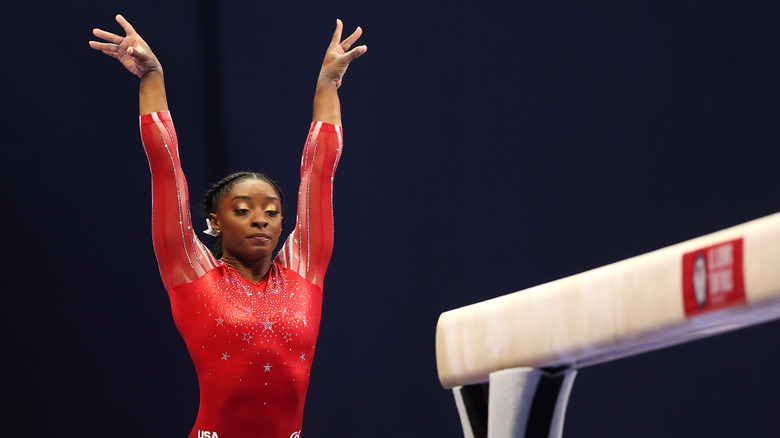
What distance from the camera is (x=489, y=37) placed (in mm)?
3580

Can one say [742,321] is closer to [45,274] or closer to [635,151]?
[635,151]

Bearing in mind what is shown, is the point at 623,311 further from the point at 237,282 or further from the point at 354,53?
the point at 354,53

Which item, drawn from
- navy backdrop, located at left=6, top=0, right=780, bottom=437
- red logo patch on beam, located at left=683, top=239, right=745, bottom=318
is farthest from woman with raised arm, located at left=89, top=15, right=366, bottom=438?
red logo patch on beam, located at left=683, top=239, right=745, bottom=318

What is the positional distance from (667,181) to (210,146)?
97.7 inches

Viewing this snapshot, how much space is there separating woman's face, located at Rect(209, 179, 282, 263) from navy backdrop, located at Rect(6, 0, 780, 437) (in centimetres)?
119

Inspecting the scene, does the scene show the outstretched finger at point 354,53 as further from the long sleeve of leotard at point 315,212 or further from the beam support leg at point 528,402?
the beam support leg at point 528,402

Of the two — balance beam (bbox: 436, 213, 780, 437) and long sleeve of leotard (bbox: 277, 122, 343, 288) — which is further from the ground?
long sleeve of leotard (bbox: 277, 122, 343, 288)

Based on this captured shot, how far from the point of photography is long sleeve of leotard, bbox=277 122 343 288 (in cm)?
271

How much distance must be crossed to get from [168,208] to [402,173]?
61.9 inches

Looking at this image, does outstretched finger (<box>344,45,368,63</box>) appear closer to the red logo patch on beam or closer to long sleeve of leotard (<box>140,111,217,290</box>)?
long sleeve of leotard (<box>140,111,217,290</box>)

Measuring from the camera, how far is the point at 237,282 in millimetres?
2545

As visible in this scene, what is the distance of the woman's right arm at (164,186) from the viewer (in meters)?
2.47

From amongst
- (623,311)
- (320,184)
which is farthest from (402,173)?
(623,311)

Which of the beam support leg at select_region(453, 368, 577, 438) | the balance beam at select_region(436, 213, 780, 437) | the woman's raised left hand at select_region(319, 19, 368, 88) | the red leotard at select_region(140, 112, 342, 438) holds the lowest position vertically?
the beam support leg at select_region(453, 368, 577, 438)
